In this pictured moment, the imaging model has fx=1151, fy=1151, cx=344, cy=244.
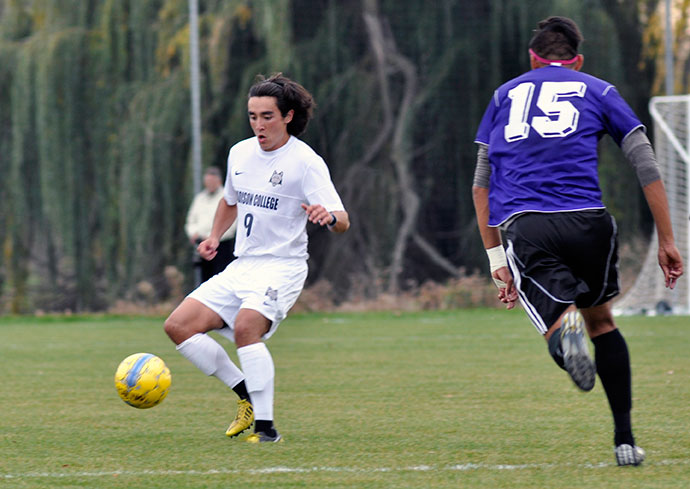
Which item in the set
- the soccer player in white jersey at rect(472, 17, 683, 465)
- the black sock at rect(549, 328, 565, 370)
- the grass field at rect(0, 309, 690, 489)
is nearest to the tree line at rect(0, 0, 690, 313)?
the grass field at rect(0, 309, 690, 489)

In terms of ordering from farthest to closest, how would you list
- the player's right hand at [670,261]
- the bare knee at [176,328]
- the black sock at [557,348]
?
the bare knee at [176,328] → the player's right hand at [670,261] → the black sock at [557,348]

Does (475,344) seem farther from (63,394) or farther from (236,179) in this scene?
(236,179)

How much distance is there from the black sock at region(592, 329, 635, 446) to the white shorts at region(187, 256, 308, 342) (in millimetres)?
1764

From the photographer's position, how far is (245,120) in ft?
56.0

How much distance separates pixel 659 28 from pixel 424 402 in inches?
468

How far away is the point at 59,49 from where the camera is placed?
1698 centimetres

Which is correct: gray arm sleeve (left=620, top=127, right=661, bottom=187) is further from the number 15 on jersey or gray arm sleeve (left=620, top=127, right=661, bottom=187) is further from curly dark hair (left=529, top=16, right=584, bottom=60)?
curly dark hair (left=529, top=16, right=584, bottom=60)

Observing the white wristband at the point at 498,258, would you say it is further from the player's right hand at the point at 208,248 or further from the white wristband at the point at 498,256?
A: the player's right hand at the point at 208,248

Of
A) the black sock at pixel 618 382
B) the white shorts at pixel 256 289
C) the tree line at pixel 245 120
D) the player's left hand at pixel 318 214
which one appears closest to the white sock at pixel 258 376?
the white shorts at pixel 256 289

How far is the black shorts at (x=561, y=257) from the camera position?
457 centimetres

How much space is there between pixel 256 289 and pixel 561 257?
6.02ft

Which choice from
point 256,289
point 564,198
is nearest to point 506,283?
point 564,198

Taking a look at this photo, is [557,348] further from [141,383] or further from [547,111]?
[141,383]

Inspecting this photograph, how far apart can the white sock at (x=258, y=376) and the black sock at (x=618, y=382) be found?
174cm
